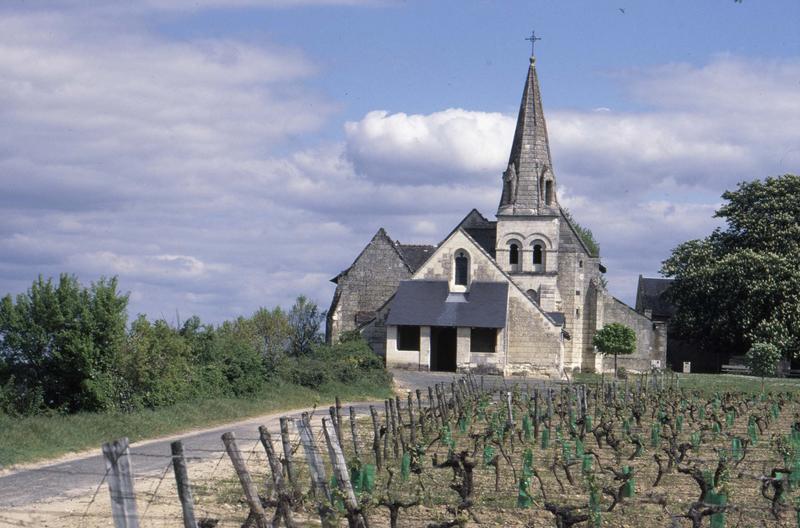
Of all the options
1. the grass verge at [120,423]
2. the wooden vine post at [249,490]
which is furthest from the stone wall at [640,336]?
the wooden vine post at [249,490]

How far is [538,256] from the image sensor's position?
176 feet

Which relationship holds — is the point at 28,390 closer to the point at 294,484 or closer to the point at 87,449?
the point at 87,449

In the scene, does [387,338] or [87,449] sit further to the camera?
[387,338]

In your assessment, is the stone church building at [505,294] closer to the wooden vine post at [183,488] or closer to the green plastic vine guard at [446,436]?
the green plastic vine guard at [446,436]

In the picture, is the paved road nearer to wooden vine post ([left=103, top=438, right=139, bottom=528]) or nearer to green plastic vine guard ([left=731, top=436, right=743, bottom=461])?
wooden vine post ([left=103, top=438, right=139, bottom=528])

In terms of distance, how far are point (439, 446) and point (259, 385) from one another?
10.1 metres

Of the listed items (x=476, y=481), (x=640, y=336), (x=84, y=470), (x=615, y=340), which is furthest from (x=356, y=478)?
(x=640, y=336)

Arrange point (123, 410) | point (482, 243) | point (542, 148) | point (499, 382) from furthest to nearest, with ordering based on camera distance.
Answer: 1. point (482, 243)
2. point (542, 148)
3. point (499, 382)
4. point (123, 410)

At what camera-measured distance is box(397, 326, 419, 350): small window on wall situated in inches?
1960

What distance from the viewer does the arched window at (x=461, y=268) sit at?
50750mm

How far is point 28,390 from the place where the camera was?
23594 mm

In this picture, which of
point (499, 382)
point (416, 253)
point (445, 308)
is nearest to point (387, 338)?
point (445, 308)

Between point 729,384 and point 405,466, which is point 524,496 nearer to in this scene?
point 405,466

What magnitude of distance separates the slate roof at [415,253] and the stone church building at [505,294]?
81 mm
